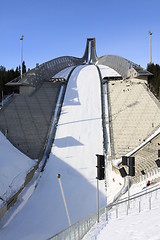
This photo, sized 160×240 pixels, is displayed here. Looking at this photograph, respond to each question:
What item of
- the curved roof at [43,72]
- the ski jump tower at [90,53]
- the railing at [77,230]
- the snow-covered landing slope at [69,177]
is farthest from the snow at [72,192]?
the ski jump tower at [90,53]

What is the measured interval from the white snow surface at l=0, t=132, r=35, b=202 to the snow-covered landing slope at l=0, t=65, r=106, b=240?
1.02m

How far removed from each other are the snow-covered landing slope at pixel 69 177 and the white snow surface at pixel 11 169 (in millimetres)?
1017

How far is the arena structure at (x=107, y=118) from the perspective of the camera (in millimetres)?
18438

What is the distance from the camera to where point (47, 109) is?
1044 inches

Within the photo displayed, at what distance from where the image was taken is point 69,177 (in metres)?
16.1

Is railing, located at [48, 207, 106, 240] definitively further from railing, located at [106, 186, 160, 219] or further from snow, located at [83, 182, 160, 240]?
railing, located at [106, 186, 160, 219]

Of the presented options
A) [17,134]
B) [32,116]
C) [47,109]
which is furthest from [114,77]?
[17,134]

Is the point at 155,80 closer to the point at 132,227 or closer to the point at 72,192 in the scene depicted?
the point at 72,192

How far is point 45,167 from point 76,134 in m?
5.32

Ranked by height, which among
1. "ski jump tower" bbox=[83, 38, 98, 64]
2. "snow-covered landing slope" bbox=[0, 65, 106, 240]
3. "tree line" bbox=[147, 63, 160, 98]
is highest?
"ski jump tower" bbox=[83, 38, 98, 64]

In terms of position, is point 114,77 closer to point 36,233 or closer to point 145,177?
point 145,177

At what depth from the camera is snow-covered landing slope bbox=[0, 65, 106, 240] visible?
36.1ft

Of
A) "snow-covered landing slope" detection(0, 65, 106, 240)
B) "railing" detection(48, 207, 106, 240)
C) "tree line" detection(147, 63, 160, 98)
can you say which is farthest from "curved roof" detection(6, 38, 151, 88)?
"railing" detection(48, 207, 106, 240)

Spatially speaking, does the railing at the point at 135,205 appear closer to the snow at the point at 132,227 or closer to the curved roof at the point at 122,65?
the snow at the point at 132,227
